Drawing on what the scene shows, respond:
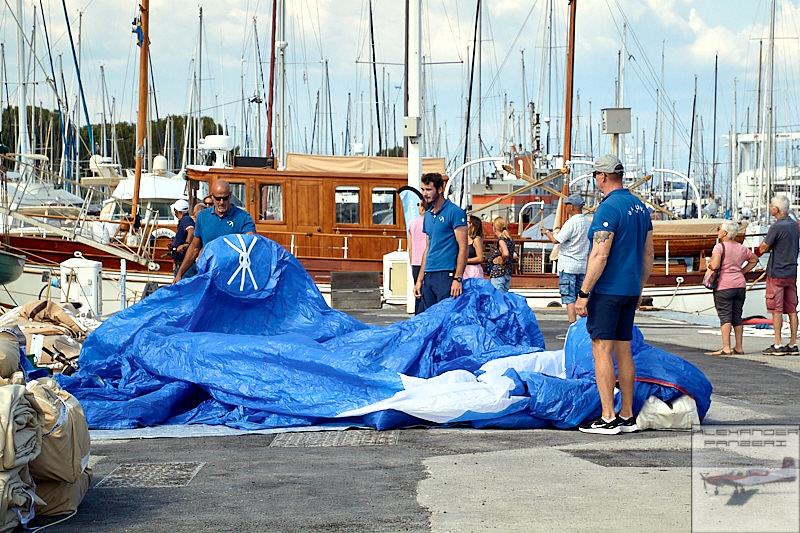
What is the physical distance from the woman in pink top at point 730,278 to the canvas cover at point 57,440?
9501 millimetres

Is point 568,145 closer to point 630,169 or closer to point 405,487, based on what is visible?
point 405,487

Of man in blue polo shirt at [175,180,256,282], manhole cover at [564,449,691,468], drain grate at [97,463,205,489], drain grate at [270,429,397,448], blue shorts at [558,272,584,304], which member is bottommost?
drain grate at [270,429,397,448]

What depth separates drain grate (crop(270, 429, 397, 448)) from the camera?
727cm

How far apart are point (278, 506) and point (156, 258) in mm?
19554

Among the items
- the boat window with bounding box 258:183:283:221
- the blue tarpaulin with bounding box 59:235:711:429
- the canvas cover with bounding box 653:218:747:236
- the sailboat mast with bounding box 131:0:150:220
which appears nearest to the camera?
the blue tarpaulin with bounding box 59:235:711:429

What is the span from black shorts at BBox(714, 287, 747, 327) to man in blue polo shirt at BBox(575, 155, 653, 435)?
6.26 m

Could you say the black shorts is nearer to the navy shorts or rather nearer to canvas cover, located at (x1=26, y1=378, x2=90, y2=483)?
the navy shorts

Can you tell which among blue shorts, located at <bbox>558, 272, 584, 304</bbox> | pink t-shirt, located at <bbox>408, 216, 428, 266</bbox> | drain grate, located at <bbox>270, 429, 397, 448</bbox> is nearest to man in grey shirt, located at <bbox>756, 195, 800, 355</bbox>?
blue shorts, located at <bbox>558, 272, 584, 304</bbox>

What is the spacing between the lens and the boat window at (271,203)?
24.4 meters

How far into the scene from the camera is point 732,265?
1359 cm

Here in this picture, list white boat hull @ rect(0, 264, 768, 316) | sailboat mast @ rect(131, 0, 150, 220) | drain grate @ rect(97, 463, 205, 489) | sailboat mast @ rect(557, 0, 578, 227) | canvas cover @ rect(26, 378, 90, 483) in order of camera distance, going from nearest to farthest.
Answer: canvas cover @ rect(26, 378, 90, 483) → drain grate @ rect(97, 463, 205, 489) → white boat hull @ rect(0, 264, 768, 316) → sailboat mast @ rect(131, 0, 150, 220) → sailboat mast @ rect(557, 0, 578, 227)

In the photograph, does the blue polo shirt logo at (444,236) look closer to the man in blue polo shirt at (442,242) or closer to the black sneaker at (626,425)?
the man in blue polo shirt at (442,242)

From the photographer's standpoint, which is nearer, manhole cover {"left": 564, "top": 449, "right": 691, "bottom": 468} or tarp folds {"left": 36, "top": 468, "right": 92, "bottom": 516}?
tarp folds {"left": 36, "top": 468, "right": 92, "bottom": 516}

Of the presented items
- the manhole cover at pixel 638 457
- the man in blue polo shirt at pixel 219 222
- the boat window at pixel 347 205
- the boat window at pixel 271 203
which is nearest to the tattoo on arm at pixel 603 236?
the manhole cover at pixel 638 457
